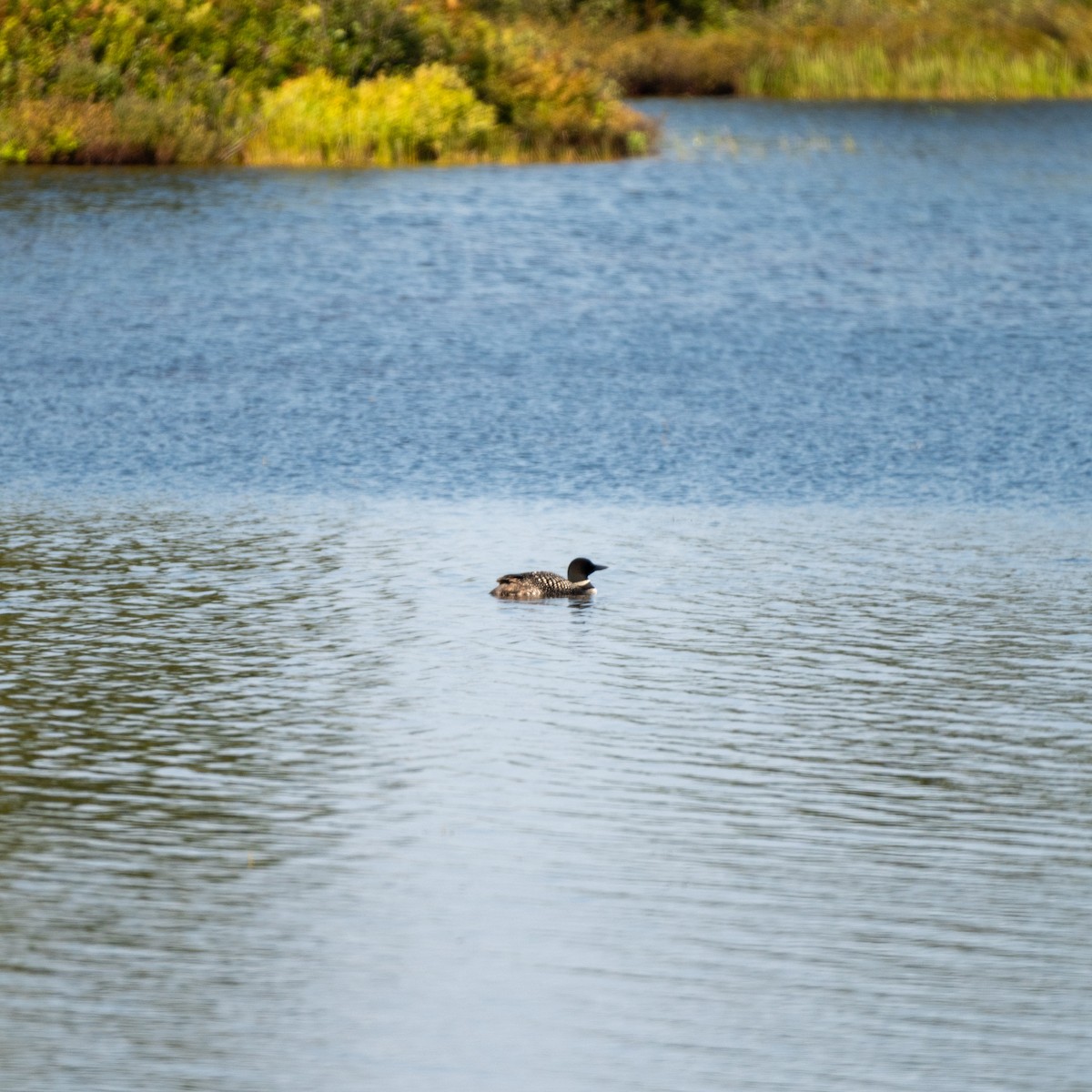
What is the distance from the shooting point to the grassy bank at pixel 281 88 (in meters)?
38.0

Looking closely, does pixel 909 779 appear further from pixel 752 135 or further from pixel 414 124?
pixel 752 135

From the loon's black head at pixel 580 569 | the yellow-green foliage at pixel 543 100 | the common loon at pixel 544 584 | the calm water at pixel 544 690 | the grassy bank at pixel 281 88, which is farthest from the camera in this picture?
the yellow-green foliage at pixel 543 100

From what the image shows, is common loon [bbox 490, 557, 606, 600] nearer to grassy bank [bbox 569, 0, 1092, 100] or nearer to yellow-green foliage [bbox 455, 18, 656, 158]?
yellow-green foliage [bbox 455, 18, 656, 158]

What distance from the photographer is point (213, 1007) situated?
6.58m

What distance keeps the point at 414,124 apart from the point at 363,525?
25.2 metres

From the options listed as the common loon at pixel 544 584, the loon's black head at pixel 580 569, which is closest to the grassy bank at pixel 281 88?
the loon's black head at pixel 580 569

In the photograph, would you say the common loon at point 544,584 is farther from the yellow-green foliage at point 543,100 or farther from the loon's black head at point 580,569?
the yellow-green foliage at point 543,100

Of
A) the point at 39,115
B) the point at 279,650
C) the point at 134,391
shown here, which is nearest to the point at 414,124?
the point at 39,115

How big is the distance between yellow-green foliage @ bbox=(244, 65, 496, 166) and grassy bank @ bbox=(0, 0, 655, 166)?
3 centimetres

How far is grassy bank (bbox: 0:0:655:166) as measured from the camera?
38.0m

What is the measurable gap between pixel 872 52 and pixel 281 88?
23.4 metres

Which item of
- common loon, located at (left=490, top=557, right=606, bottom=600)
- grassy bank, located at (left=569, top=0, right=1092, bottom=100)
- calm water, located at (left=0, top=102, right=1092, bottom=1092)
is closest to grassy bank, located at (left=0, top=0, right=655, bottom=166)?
calm water, located at (left=0, top=102, right=1092, bottom=1092)

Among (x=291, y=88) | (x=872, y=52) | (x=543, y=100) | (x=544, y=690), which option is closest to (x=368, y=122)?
(x=291, y=88)

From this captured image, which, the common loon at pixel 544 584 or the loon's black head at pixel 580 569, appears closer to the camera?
the common loon at pixel 544 584
